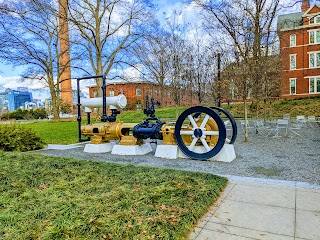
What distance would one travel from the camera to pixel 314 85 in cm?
2761

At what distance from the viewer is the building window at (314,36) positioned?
2728 centimetres

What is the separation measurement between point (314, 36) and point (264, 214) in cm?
3029

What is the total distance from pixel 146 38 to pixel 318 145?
521 inches

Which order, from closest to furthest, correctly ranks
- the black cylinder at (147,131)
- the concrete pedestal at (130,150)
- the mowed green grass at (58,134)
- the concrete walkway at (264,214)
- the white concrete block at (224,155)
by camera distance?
the concrete walkway at (264,214) → the white concrete block at (224,155) → the black cylinder at (147,131) → the concrete pedestal at (130,150) → the mowed green grass at (58,134)

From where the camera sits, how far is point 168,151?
21.8 feet

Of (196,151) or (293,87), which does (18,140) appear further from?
(293,87)

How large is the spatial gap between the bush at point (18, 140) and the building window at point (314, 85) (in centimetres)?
2791

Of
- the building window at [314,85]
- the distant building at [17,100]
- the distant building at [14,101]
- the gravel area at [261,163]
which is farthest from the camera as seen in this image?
the distant building at [17,100]

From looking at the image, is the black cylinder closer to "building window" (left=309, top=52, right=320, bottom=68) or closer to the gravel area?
the gravel area

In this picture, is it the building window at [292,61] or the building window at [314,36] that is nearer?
the building window at [314,36]

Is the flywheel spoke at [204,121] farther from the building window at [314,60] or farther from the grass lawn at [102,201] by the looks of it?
the building window at [314,60]

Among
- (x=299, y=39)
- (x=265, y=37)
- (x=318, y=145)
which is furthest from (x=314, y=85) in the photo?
(x=318, y=145)

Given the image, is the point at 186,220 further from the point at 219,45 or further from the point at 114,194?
the point at 219,45

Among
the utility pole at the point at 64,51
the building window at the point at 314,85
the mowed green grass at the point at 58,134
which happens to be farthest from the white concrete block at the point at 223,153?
the building window at the point at 314,85
